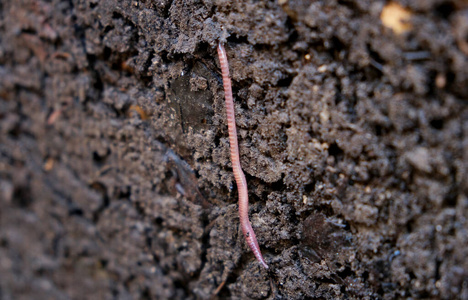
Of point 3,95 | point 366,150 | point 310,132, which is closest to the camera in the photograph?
point 366,150

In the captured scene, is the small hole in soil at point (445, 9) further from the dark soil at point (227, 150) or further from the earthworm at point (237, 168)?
the earthworm at point (237, 168)

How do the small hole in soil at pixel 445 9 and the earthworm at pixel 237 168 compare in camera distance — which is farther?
the earthworm at pixel 237 168

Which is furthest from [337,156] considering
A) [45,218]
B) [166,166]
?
[45,218]

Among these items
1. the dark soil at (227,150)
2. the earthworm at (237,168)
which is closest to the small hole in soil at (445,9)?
the dark soil at (227,150)

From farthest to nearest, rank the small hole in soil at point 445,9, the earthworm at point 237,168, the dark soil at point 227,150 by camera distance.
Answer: the earthworm at point 237,168
the dark soil at point 227,150
the small hole in soil at point 445,9

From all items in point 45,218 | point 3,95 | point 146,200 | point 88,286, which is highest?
point 3,95

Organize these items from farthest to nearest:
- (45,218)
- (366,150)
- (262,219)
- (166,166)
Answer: (45,218) < (166,166) < (262,219) < (366,150)

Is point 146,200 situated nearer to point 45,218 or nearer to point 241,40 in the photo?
point 45,218
